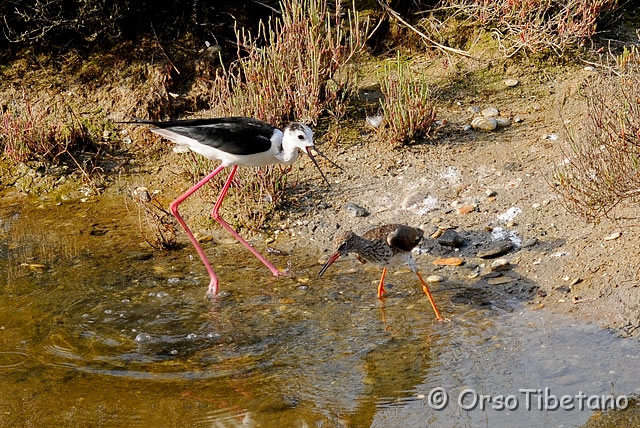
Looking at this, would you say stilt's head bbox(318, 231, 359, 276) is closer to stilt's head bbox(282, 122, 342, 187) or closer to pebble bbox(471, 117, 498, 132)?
stilt's head bbox(282, 122, 342, 187)

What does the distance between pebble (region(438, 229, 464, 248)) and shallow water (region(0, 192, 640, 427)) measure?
0.23 m

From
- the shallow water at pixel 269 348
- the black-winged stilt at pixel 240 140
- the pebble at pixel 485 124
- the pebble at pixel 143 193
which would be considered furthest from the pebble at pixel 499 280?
the pebble at pixel 143 193

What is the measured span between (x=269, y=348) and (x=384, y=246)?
1.02 m

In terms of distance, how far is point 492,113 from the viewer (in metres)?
7.34

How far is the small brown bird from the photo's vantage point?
5.45 meters

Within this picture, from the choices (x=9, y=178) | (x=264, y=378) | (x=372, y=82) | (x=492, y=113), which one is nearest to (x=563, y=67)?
(x=492, y=113)

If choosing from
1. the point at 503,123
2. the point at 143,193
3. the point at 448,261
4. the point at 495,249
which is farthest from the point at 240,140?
the point at 503,123

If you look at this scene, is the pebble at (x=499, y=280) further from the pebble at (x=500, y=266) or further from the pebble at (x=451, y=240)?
the pebble at (x=451, y=240)

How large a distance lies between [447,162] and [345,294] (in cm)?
174

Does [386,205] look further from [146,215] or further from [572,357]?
[572,357]

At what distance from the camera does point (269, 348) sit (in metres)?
5.00

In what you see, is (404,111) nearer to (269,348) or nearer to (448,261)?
(448,261)

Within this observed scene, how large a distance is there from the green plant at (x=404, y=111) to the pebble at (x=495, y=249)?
1437 mm

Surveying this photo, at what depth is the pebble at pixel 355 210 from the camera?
21.5 ft
